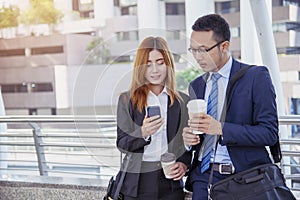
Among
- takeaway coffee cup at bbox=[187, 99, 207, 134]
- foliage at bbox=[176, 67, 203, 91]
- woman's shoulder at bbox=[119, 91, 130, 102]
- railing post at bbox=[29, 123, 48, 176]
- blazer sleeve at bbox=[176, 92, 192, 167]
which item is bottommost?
railing post at bbox=[29, 123, 48, 176]

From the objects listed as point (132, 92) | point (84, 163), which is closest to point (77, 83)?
point (132, 92)

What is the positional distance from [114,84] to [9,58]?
457 centimetres

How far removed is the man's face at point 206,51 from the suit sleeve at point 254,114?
0.13 metres

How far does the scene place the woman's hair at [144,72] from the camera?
1528 millimetres

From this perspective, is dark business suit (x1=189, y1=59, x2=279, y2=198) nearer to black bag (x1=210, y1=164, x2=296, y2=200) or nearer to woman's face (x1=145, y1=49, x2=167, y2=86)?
black bag (x1=210, y1=164, x2=296, y2=200)

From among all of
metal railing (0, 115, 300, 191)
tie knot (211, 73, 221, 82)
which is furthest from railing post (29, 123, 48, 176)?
tie knot (211, 73, 221, 82)

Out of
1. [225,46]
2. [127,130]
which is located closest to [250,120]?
[225,46]

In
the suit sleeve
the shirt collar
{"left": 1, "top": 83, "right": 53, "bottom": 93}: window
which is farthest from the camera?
{"left": 1, "top": 83, "right": 53, "bottom": 93}: window

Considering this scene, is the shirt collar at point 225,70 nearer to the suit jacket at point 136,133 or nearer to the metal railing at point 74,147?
the suit jacket at point 136,133

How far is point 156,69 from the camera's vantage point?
1.53 metres

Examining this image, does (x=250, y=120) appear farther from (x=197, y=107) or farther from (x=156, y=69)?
(x=156, y=69)

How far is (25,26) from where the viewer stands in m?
5.25

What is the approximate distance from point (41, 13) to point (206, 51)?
371cm

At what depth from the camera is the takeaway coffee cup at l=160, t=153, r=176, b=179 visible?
162 centimetres
